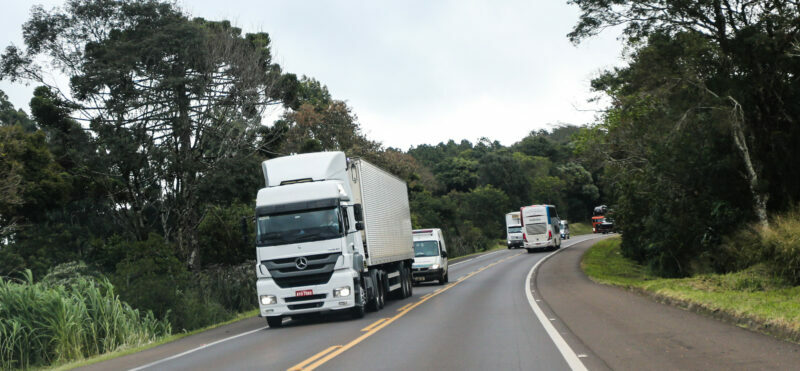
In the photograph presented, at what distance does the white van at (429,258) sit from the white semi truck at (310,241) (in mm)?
12053

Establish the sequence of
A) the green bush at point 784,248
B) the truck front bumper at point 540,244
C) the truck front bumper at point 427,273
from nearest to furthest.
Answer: the green bush at point 784,248, the truck front bumper at point 427,273, the truck front bumper at point 540,244

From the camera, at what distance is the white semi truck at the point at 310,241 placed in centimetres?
1602

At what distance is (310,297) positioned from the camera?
52.7 feet

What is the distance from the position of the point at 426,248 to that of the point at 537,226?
2671 centimetres

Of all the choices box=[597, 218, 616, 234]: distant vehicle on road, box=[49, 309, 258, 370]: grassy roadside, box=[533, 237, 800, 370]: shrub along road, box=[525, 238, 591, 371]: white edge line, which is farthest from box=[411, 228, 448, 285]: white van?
box=[597, 218, 616, 234]: distant vehicle on road

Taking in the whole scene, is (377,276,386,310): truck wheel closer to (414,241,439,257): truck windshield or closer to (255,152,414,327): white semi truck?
(255,152,414,327): white semi truck

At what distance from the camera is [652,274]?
99.8 feet

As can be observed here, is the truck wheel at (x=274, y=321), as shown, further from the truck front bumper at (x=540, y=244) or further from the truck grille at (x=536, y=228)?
the truck front bumper at (x=540, y=244)

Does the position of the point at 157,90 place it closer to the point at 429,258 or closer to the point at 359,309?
the point at 429,258

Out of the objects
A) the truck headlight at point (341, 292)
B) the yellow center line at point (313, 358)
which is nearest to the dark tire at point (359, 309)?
the truck headlight at point (341, 292)

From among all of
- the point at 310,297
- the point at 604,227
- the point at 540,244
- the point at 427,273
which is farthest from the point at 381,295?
the point at 604,227

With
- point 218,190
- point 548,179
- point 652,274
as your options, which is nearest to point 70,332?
point 218,190

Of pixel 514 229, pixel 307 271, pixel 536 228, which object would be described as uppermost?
pixel 514 229

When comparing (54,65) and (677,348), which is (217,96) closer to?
(54,65)
